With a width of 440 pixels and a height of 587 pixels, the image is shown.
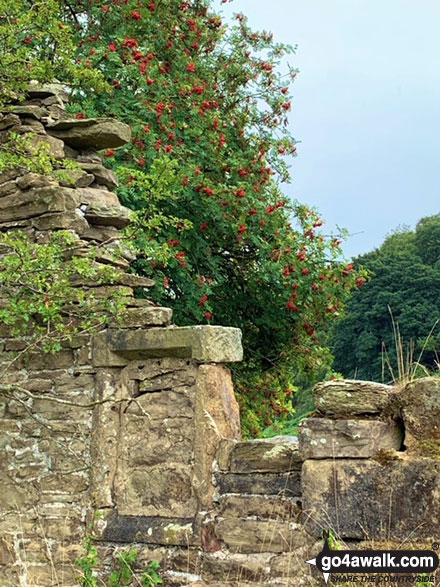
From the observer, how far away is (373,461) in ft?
14.4

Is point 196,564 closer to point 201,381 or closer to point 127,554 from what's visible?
point 127,554

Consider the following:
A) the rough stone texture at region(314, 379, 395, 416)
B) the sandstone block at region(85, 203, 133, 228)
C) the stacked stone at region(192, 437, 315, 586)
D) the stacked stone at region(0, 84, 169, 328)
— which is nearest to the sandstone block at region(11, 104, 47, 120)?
the stacked stone at region(0, 84, 169, 328)

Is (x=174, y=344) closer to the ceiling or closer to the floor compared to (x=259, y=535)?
closer to the ceiling

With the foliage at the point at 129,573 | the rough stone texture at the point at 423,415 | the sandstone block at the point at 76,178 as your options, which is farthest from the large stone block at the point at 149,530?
the sandstone block at the point at 76,178

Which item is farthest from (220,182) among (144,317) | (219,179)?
(144,317)

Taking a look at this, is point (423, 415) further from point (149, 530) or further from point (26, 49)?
point (26, 49)

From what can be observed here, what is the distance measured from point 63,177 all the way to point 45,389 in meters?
1.49

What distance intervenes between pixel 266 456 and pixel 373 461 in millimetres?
693

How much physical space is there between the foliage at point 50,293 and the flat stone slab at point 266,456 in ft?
4.12

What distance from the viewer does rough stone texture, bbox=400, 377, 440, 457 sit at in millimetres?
4305

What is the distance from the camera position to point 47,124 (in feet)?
20.6

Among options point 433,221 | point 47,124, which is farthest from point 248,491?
point 433,221

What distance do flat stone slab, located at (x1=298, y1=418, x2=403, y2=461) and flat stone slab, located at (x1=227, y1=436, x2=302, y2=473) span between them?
23 centimetres

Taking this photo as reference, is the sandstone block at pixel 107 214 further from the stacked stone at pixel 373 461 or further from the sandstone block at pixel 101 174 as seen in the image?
the stacked stone at pixel 373 461
